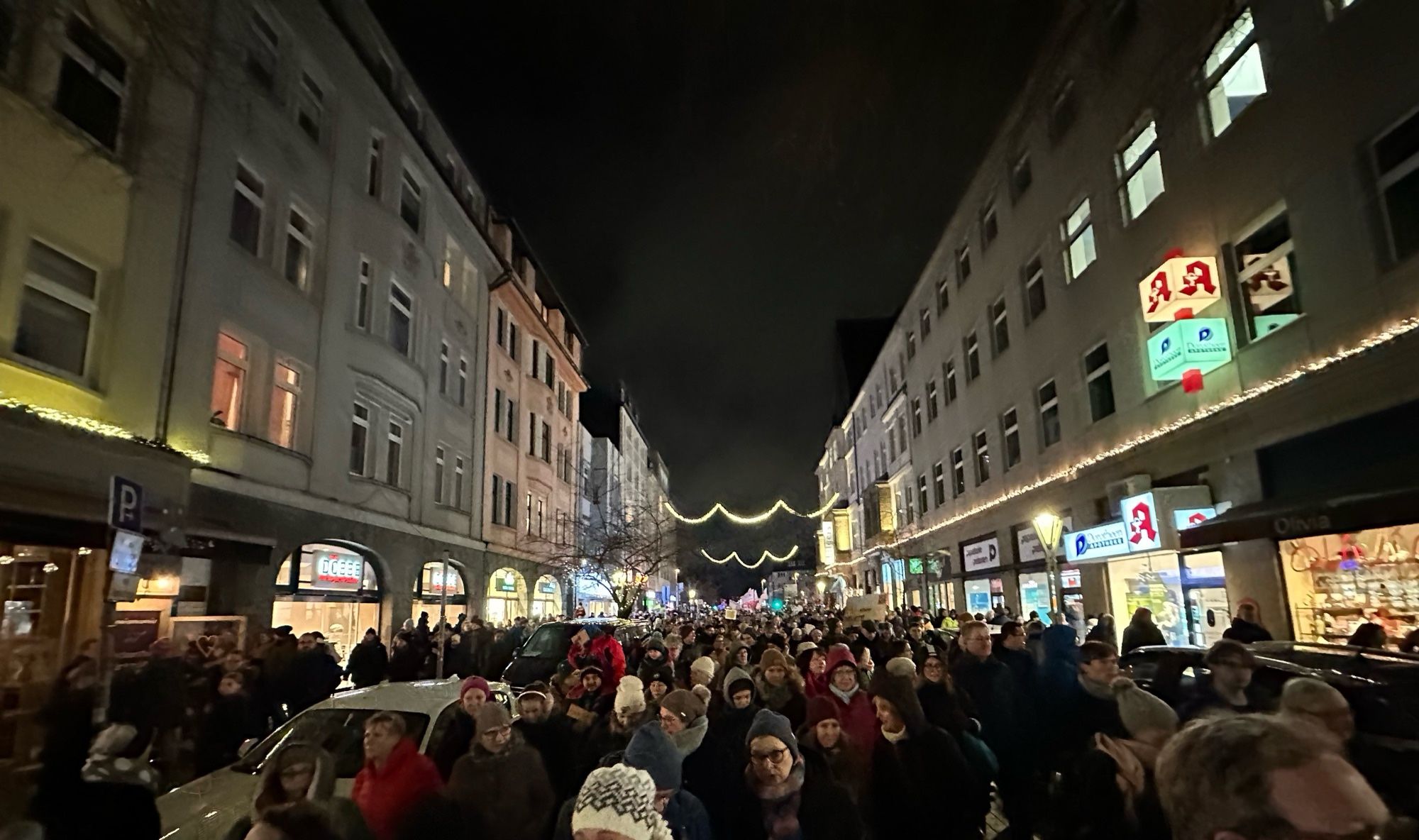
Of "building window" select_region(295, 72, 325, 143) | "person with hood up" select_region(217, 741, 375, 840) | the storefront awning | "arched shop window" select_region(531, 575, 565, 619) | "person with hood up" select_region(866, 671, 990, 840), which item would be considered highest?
"building window" select_region(295, 72, 325, 143)

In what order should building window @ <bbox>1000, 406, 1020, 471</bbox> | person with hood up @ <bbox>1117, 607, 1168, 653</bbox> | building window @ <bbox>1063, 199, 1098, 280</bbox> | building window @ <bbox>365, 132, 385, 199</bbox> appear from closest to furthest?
person with hood up @ <bbox>1117, 607, 1168, 653</bbox>
building window @ <bbox>1063, 199, 1098, 280</bbox>
building window @ <bbox>365, 132, 385, 199</bbox>
building window @ <bbox>1000, 406, 1020, 471</bbox>

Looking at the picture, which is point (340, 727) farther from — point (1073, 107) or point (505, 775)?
point (1073, 107)

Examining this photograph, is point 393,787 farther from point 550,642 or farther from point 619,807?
point 550,642

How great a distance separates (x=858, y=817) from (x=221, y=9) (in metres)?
17.2

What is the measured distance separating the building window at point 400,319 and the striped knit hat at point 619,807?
800 inches

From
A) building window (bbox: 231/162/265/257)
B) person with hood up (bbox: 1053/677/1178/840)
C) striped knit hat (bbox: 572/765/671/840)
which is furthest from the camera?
building window (bbox: 231/162/265/257)

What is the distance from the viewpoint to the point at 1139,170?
54.1ft

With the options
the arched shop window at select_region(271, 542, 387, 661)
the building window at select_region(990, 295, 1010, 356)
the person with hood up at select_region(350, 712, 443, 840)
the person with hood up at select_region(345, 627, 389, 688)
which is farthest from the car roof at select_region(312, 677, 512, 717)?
the building window at select_region(990, 295, 1010, 356)

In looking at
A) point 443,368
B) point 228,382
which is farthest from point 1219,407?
point 443,368

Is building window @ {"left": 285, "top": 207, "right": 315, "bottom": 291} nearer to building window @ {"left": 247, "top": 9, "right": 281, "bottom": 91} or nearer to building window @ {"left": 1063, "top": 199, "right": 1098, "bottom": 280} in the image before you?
building window @ {"left": 247, "top": 9, "right": 281, "bottom": 91}

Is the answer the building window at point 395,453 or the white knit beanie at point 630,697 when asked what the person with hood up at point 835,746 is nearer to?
the white knit beanie at point 630,697

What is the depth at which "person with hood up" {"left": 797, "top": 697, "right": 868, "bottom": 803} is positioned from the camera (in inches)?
212

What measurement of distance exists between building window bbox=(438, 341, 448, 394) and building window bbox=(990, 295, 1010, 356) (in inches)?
684

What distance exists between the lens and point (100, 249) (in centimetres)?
1198
